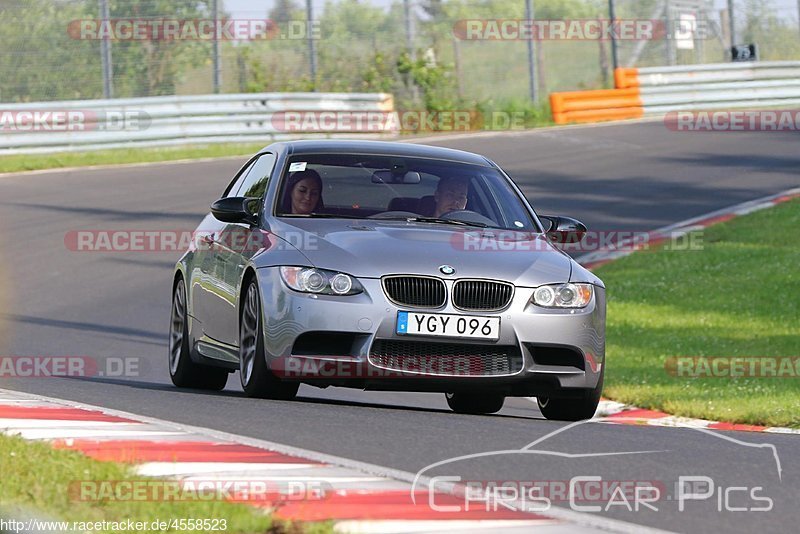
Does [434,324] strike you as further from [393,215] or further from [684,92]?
[684,92]

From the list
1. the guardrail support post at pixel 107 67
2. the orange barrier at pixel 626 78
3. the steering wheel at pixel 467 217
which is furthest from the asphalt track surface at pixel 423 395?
the guardrail support post at pixel 107 67

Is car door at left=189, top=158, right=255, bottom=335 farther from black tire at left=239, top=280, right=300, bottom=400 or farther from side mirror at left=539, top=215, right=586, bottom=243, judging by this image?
side mirror at left=539, top=215, right=586, bottom=243

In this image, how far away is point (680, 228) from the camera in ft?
63.4

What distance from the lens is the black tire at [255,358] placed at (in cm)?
848

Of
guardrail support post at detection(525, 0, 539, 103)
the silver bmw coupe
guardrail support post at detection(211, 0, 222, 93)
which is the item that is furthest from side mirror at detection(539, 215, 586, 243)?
guardrail support post at detection(525, 0, 539, 103)

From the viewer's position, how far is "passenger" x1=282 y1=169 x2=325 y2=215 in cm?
923

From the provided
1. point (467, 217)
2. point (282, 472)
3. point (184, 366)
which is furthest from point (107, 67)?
point (282, 472)

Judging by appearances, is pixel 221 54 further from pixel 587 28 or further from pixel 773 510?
pixel 773 510

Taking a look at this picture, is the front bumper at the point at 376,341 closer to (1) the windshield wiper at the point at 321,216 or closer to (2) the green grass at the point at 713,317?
(1) the windshield wiper at the point at 321,216

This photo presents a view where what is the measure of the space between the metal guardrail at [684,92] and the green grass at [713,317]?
1283cm

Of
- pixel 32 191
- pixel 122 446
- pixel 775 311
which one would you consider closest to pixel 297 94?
pixel 32 191

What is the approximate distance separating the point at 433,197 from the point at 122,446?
354cm

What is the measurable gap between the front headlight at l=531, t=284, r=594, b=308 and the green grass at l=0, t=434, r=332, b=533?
3218mm

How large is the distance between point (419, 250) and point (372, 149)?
1.50 meters
